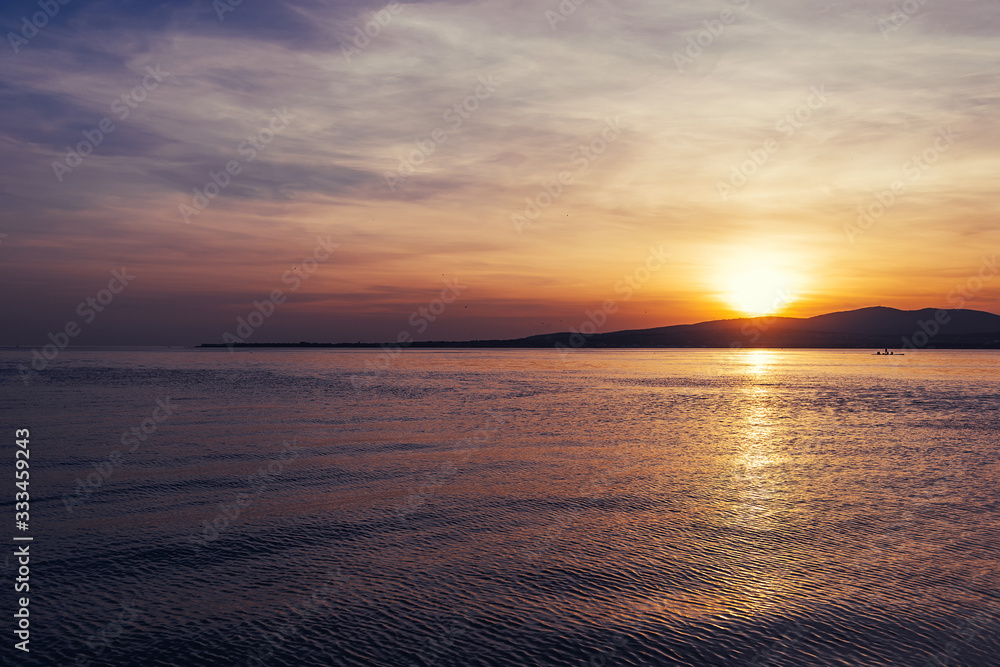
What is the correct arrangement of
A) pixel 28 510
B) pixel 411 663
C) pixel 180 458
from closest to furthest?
pixel 411 663 < pixel 28 510 < pixel 180 458

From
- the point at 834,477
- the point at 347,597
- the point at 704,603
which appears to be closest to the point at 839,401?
the point at 834,477

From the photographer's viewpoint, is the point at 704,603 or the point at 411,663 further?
the point at 704,603

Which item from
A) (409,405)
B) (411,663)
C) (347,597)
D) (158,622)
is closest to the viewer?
(411,663)

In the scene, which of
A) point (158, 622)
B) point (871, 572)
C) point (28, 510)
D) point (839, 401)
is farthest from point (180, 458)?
point (839, 401)

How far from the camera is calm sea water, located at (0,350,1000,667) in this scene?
10.1 metres

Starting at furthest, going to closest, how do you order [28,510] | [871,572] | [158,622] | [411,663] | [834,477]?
[834,477] → [28,510] → [871,572] → [158,622] → [411,663]

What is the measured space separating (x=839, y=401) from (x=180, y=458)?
159 feet

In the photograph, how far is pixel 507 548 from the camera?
47.0 feet

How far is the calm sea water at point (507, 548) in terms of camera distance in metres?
10.1

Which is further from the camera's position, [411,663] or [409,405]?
[409,405]

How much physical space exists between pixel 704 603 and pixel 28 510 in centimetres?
1701

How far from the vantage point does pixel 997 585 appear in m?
12.1

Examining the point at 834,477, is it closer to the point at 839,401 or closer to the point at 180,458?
the point at 180,458

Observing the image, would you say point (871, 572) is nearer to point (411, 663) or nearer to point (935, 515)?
point (935, 515)
